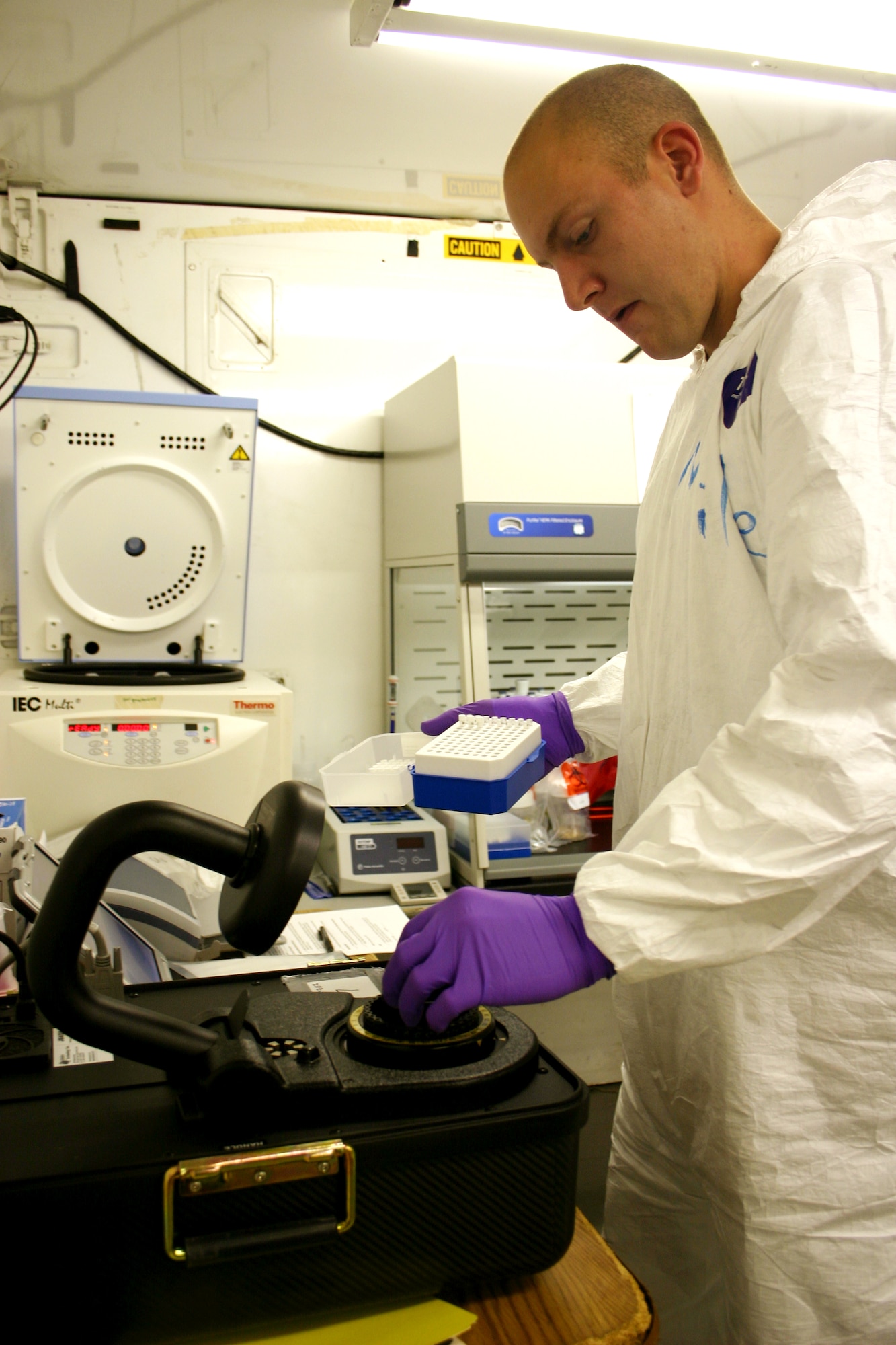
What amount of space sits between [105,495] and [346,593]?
0.67 meters

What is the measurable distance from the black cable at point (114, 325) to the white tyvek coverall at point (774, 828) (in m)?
1.32

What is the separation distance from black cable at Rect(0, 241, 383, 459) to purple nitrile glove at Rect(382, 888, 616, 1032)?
1521 millimetres

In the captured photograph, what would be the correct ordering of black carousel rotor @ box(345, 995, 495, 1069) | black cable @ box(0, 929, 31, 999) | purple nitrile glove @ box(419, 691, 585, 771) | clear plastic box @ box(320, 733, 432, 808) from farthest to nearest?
1. purple nitrile glove @ box(419, 691, 585, 771)
2. clear plastic box @ box(320, 733, 432, 808)
3. black cable @ box(0, 929, 31, 999)
4. black carousel rotor @ box(345, 995, 495, 1069)

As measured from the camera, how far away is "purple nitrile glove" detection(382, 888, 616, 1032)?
29.0 inches

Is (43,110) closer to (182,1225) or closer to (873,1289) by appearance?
(182,1225)

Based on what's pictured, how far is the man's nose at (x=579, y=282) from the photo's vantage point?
968 millimetres

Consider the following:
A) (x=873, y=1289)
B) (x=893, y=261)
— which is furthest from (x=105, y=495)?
(x=873, y=1289)

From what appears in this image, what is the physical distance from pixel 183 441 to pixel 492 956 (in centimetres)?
136

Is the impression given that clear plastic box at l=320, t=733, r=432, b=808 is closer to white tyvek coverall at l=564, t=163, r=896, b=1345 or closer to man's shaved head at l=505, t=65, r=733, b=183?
white tyvek coverall at l=564, t=163, r=896, b=1345

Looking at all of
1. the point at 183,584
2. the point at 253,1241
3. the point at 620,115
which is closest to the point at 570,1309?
the point at 253,1241

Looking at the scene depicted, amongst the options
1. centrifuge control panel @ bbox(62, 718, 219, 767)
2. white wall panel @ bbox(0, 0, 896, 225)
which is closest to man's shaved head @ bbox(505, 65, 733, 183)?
centrifuge control panel @ bbox(62, 718, 219, 767)

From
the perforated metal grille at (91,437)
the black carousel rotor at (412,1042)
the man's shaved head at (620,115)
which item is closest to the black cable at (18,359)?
the perforated metal grille at (91,437)

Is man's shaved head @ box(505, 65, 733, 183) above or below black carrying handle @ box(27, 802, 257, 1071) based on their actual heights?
above

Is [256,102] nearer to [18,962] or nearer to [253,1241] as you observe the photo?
[18,962]
